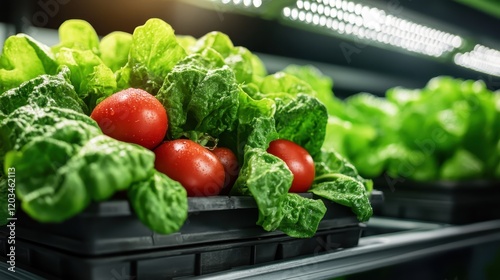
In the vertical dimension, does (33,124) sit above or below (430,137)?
above

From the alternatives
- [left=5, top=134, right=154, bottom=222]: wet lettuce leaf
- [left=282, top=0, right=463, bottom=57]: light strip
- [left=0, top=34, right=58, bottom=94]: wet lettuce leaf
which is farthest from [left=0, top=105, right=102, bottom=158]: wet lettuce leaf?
[left=282, top=0, right=463, bottom=57]: light strip

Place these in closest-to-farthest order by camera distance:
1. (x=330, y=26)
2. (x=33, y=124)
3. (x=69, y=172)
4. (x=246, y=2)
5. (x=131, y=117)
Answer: (x=69, y=172) < (x=33, y=124) < (x=131, y=117) < (x=246, y=2) < (x=330, y=26)

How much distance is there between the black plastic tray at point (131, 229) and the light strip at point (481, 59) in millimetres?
2611

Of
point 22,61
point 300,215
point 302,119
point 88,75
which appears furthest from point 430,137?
point 22,61

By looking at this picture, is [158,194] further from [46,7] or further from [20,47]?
[46,7]

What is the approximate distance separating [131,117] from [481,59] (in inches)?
123

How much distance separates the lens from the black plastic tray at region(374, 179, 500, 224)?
206cm

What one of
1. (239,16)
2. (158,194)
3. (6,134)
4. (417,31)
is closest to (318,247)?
(158,194)

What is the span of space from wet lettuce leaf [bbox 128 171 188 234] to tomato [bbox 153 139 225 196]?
12 centimetres

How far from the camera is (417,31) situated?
2658mm

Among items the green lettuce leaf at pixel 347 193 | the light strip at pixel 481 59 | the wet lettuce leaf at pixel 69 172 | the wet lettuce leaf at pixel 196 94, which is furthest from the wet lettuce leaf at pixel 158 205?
the light strip at pixel 481 59

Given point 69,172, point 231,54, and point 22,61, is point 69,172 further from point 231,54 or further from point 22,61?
point 231,54

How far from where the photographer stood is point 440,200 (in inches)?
81.7

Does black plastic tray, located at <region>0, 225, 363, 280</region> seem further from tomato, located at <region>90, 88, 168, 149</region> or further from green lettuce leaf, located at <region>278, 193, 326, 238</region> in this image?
tomato, located at <region>90, 88, 168, 149</region>
